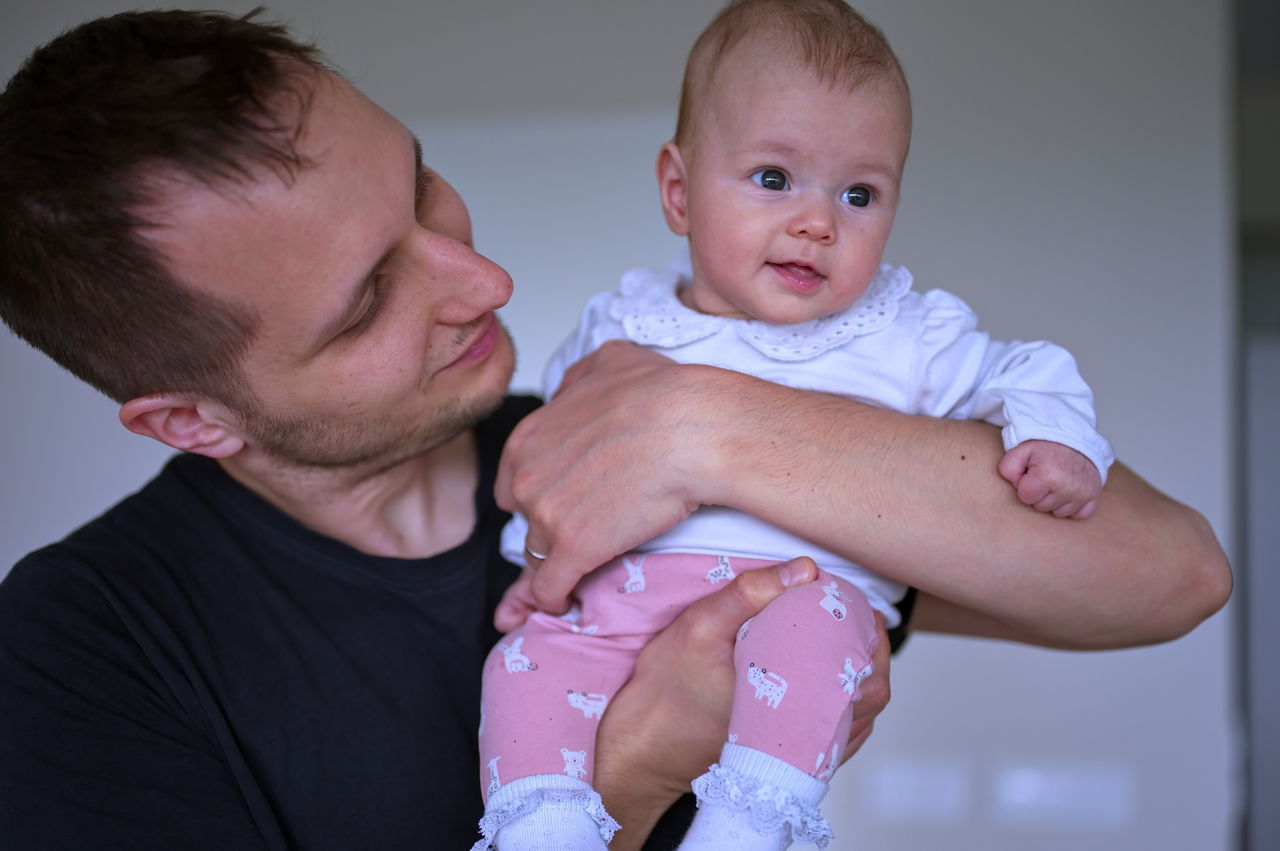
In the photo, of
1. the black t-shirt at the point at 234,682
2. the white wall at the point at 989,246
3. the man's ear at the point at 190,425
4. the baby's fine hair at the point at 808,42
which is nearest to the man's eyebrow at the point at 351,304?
the man's ear at the point at 190,425

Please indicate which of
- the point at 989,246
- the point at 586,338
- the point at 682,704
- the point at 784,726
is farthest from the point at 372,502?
the point at 989,246

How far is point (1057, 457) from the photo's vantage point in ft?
3.82

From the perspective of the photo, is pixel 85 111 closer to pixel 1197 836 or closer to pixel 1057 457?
pixel 1057 457

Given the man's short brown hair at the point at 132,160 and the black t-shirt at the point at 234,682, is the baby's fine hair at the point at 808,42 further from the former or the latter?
the black t-shirt at the point at 234,682

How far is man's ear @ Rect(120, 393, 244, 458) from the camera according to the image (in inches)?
54.2

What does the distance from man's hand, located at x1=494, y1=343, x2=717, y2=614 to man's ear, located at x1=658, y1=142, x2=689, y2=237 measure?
21 centimetres

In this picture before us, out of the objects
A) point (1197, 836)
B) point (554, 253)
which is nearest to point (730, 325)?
point (554, 253)

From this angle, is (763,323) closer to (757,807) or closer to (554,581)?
(554,581)

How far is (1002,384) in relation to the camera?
1.25 m

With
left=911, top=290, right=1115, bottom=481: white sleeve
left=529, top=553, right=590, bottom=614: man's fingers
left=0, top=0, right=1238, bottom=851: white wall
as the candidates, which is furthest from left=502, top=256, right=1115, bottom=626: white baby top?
left=0, top=0, right=1238, bottom=851: white wall

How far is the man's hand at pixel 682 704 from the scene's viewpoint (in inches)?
48.5

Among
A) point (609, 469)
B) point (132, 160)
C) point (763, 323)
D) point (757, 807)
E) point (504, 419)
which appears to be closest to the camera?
point (757, 807)

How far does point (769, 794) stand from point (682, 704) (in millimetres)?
223

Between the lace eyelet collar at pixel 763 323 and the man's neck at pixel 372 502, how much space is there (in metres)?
0.36
